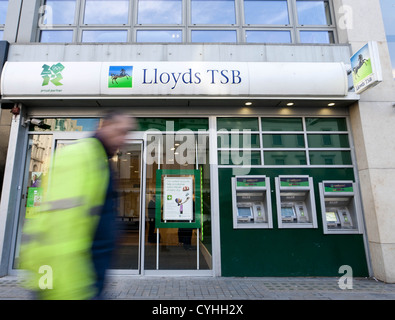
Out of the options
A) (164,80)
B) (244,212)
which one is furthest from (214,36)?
(244,212)

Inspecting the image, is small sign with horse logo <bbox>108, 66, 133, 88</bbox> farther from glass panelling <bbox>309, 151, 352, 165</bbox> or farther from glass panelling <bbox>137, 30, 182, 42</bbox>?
glass panelling <bbox>309, 151, 352, 165</bbox>

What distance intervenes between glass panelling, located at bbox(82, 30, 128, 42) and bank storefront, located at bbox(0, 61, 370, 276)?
51.7 inches

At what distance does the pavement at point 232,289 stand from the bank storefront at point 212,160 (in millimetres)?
278

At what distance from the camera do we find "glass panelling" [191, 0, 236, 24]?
6.75 meters

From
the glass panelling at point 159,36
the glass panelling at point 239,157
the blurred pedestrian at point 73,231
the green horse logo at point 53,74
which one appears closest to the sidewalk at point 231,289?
the glass panelling at point 239,157

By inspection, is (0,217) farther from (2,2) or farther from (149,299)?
(2,2)

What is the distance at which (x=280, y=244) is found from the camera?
5.69 meters

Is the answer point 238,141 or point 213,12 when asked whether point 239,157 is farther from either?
point 213,12

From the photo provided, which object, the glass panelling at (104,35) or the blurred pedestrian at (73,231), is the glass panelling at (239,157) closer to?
the glass panelling at (104,35)

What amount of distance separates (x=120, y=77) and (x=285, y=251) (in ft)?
17.3

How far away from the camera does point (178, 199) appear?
5.93m

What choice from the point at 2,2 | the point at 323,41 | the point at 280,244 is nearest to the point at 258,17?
the point at 323,41

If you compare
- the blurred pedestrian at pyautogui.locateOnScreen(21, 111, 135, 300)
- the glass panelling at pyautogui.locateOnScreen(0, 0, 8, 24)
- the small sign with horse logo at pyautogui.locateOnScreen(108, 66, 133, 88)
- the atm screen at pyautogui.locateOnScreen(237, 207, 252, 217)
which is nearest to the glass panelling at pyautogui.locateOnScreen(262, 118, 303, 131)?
the atm screen at pyautogui.locateOnScreen(237, 207, 252, 217)
